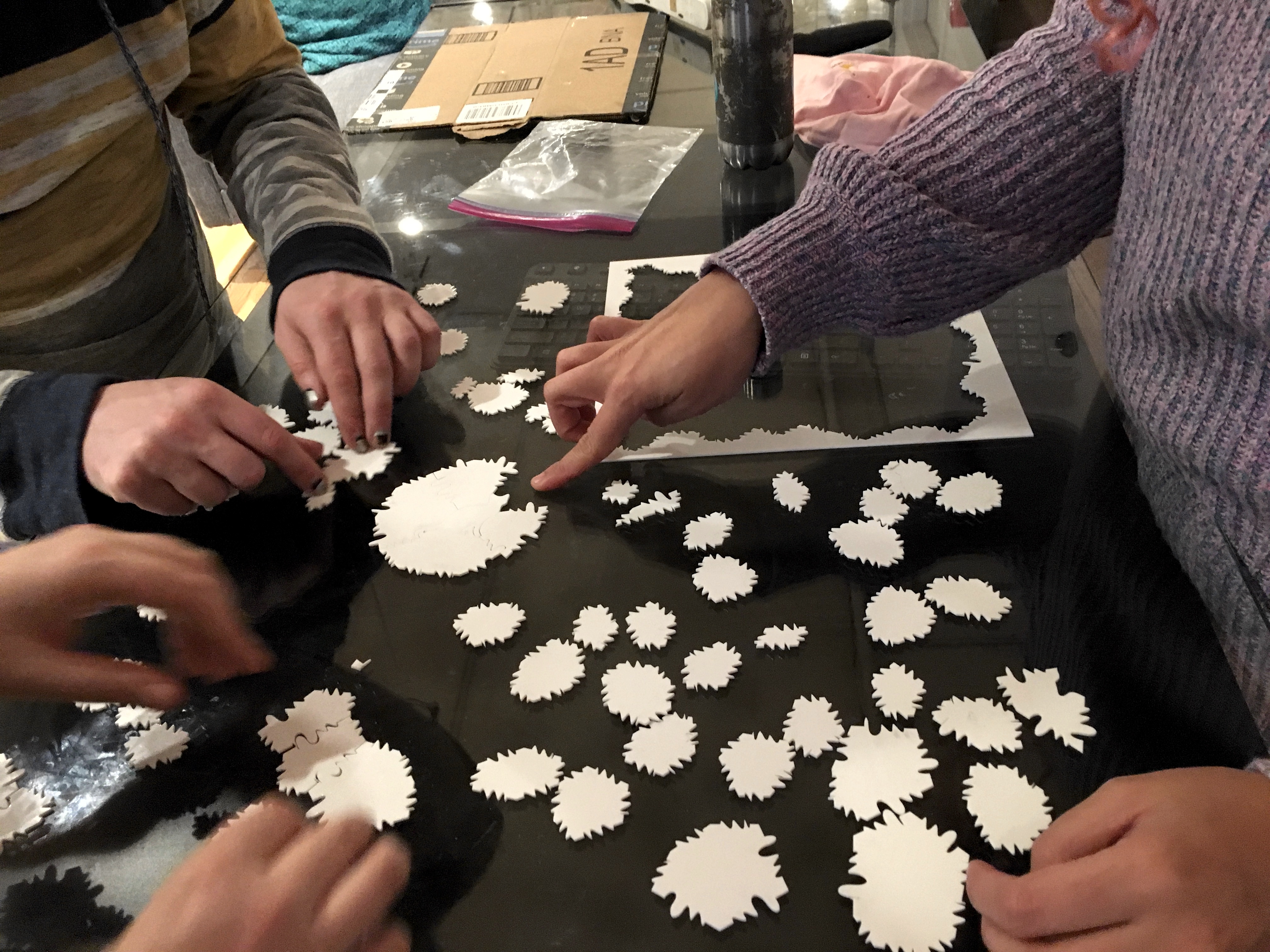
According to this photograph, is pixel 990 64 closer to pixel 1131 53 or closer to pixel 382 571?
pixel 1131 53

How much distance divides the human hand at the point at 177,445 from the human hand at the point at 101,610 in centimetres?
→ 6

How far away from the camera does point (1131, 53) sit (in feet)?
1.99

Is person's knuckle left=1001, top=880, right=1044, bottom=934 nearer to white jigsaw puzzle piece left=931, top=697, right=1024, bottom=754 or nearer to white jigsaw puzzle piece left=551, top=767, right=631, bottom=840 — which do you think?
white jigsaw puzzle piece left=931, top=697, right=1024, bottom=754

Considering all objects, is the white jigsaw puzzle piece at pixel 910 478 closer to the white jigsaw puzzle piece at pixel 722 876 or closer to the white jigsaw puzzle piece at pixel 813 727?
the white jigsaw puzzle piece at pixel 813 727

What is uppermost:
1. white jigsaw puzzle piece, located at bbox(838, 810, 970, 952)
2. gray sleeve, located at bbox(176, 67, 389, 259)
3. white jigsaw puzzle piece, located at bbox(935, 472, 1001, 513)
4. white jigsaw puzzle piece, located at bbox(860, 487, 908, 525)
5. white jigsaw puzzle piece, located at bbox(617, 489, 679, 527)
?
gray sleeve, located at bbox(176, 67, 389, 259)

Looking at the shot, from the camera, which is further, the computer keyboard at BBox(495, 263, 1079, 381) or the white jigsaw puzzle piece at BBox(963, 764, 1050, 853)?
the computer keyboard at BBox(495, 263, 1079, 381)

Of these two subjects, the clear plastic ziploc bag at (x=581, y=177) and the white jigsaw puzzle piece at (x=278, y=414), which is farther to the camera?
the clear plastic ziploc bag at (x=581, y=177)

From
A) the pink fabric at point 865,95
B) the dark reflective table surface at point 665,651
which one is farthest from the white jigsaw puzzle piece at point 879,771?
the pink fabric at point 865,95

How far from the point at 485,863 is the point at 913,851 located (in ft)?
0.83

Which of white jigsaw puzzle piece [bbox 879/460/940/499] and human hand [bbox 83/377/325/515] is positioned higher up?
human hand [bbox 83/377/325/515]

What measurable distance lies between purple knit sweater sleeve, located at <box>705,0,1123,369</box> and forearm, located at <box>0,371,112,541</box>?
564 mm

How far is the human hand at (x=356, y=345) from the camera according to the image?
811 mm

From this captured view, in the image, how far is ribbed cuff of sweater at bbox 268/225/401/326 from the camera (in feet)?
2.91

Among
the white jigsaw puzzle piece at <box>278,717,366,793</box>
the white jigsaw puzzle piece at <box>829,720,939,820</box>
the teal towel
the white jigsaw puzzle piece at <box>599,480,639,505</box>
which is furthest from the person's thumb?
the teal towel
